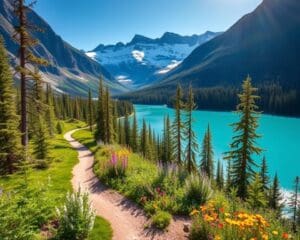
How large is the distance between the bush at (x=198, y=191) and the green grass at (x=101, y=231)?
357 cm

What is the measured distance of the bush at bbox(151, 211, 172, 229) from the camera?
410 inches

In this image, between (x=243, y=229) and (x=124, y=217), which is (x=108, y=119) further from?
(x=243, y=229)

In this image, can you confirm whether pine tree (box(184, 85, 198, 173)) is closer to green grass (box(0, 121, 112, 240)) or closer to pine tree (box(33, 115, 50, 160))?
green grass (box(0, 121, 112, 240))

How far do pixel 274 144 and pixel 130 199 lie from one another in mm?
83793

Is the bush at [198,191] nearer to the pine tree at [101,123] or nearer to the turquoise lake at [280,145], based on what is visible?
the turquoise lake at [280,145]

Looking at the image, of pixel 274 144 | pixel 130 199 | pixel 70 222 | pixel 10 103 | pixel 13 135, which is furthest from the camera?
pixel 274 144

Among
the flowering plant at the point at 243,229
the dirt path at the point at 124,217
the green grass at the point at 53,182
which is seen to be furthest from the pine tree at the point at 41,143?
the flowering plant at the point at 243,229

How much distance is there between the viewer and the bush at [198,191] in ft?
38.7

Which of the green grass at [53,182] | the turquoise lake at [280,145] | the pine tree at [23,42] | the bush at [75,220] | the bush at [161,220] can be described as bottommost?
the turquoise lake at [280,145]

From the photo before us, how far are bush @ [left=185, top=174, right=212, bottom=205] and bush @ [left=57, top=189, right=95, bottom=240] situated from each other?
427cm

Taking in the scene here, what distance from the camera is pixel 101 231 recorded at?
1033 centimetres

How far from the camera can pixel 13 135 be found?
2050 cm

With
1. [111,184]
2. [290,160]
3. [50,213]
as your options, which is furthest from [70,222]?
[290,160]

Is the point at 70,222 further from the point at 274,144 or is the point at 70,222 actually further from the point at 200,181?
the point at 274,144
